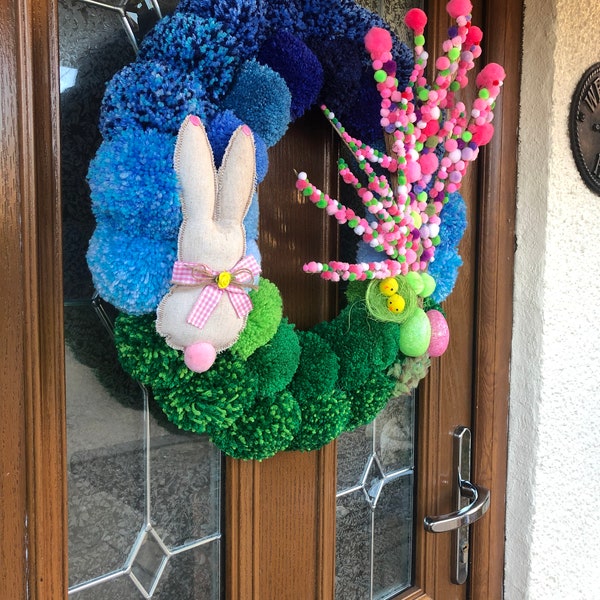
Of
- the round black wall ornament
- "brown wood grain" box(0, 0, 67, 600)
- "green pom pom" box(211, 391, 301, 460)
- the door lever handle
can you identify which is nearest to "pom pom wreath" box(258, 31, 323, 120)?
"brown wood grain" box(0, 0, 67, 600)

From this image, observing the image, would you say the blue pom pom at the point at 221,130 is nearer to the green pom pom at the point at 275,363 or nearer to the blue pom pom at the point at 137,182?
the blue pom pom at the point at 137,182

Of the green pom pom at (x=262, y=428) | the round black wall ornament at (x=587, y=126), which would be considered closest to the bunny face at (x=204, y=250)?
the green pom pom at (x=262, y=428)

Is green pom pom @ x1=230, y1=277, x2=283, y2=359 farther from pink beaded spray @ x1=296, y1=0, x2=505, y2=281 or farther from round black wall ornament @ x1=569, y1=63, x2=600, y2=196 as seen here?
round black wall ornament @ x1=569, y1=63, x2=600, y2=196

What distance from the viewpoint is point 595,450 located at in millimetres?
1145

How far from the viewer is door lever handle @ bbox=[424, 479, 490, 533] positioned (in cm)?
92

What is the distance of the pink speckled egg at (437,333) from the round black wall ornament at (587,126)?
1.50 ft

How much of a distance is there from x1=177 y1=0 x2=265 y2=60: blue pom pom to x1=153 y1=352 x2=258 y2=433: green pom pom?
31 cm

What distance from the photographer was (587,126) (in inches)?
39.3

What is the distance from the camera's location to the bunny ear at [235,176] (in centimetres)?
53

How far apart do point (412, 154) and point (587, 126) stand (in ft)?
1.64

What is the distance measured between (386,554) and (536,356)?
0.42m

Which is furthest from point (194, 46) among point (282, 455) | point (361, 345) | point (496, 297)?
point (496, 297)

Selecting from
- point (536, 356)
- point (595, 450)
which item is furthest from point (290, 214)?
point (595, 450)

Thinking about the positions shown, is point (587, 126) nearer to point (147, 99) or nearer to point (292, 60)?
point (292, 60)
